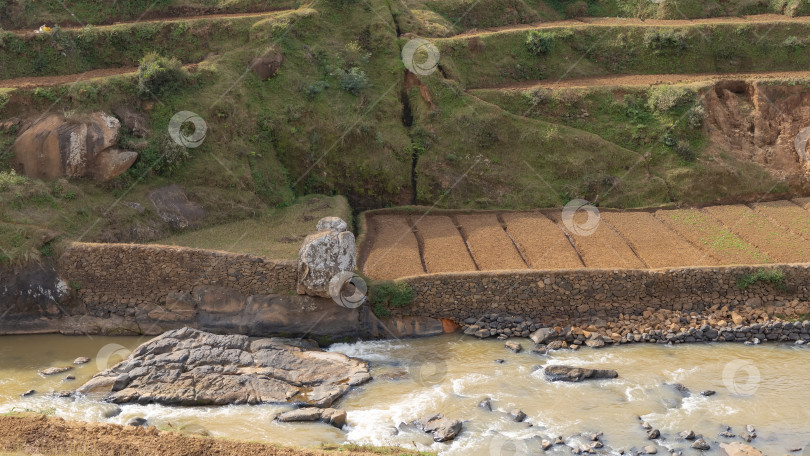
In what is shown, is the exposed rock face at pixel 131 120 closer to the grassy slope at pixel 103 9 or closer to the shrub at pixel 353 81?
the shrub at pixel 353 81

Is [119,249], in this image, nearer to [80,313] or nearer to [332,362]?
[80,313]

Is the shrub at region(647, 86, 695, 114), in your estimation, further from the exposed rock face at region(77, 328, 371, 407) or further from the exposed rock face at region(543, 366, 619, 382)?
the exposed rock face at region(77, 328, 371, 407)

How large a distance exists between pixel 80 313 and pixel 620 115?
1950 cm

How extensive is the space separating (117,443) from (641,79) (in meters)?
23.5

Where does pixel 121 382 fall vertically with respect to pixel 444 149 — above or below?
below

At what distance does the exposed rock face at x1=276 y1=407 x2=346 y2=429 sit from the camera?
1509 cm

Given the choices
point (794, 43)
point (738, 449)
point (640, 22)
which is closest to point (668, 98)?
point (640, 22)

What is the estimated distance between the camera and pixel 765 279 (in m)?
19.6

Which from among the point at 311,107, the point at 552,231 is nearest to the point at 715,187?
the point at 552,231

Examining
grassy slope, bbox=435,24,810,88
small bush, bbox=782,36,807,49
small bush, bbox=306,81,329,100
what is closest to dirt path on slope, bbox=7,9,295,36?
small bush, bbox=306,81,329,100

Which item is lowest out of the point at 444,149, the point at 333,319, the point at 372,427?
the point at 372,427

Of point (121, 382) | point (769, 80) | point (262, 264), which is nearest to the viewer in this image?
point (121, 382)

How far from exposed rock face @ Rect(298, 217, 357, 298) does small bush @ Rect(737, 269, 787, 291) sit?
433 inches

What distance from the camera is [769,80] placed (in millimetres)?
26547
